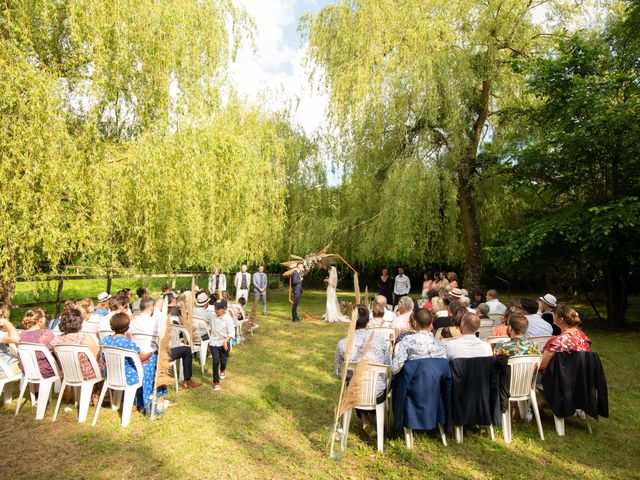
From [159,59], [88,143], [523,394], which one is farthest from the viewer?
[159,59]

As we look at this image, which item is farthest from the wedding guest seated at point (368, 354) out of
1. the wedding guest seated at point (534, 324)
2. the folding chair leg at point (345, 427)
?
the wedding guest seated at point (534, 324)

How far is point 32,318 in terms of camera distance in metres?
5.24

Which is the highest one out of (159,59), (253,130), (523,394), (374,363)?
(253,130)

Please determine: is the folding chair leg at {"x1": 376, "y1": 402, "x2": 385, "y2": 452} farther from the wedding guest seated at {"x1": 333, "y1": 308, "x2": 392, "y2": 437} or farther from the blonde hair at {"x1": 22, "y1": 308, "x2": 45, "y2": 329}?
the blonde hair at {"x1": 22, "y1": 308, "x2": 45, "y2": 329}

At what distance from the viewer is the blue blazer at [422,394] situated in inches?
159

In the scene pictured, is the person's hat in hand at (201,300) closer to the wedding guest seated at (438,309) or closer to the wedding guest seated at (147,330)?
the wedding guest seated at (147,330)

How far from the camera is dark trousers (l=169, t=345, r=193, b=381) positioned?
228 inches

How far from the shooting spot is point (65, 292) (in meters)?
17.1

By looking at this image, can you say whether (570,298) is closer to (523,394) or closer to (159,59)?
(523,394)

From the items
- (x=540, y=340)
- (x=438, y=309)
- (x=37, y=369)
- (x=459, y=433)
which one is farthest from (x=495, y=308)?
(x=37, y=369)

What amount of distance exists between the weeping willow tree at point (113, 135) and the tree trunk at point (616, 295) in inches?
392

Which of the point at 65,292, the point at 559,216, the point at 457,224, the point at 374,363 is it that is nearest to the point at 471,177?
the point at 457,224

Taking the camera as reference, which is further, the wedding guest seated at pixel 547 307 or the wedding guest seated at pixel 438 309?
the wedding guest seated at pixel 547 307

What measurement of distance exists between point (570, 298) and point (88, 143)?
729 inches
